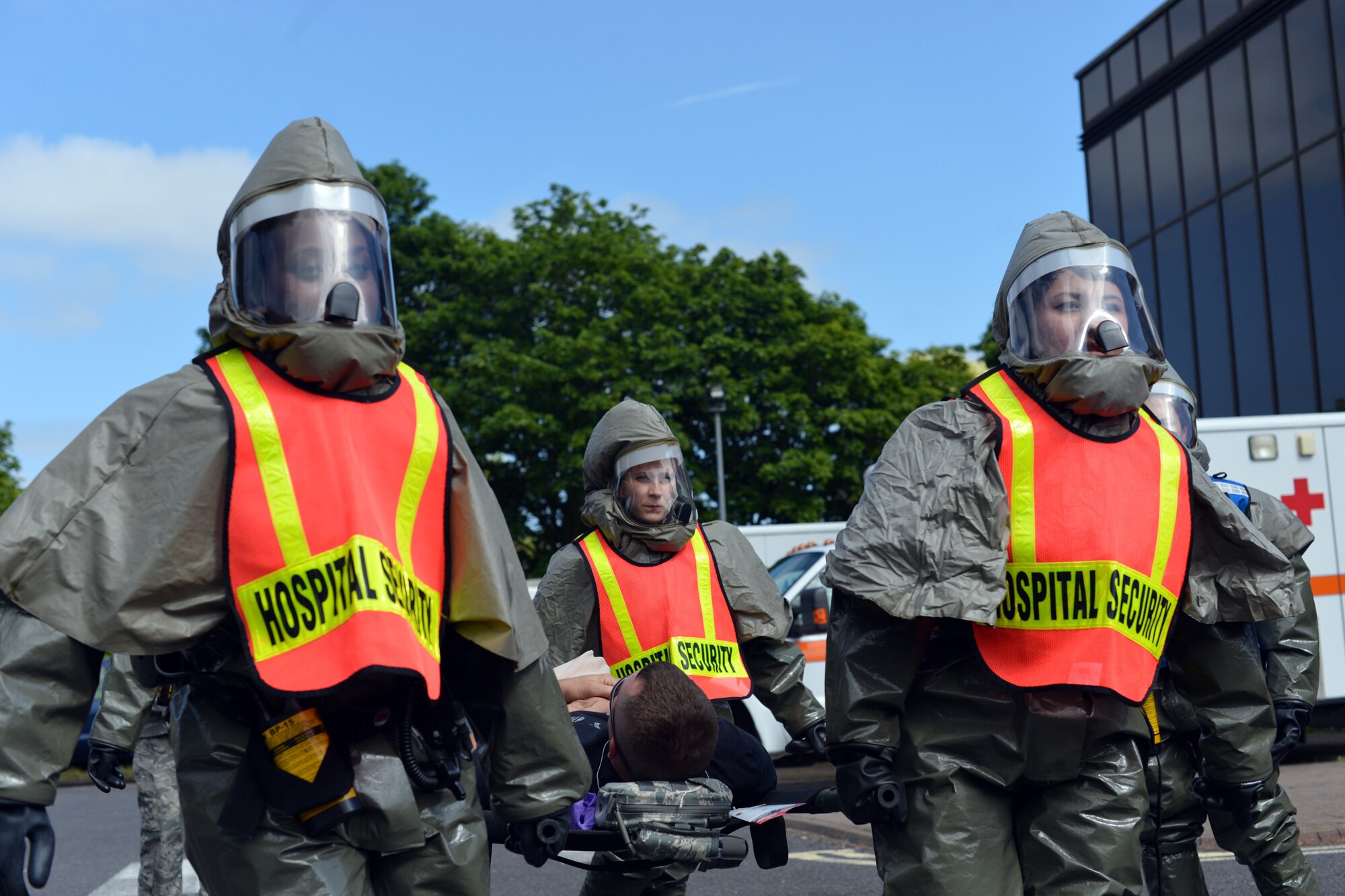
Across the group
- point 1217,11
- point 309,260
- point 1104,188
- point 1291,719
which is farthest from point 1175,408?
point 1104,188

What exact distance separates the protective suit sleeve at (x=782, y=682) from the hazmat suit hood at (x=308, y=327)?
112 inches

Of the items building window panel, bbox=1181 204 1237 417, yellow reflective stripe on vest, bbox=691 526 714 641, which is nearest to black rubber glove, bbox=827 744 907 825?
yellow reflective stripe on vest, bbox=691 526 714 641

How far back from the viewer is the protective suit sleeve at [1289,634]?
5.14m

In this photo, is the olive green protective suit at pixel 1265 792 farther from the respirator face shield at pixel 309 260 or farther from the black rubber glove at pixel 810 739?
the respirator face shield at pixel 309 260

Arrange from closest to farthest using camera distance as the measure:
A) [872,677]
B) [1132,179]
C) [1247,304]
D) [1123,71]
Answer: [872,677] → [1247,304] → [1132,179] → [1123,71]

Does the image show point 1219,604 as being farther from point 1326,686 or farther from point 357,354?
point 1326,686

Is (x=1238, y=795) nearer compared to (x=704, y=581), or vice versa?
(x=1238, y=795)

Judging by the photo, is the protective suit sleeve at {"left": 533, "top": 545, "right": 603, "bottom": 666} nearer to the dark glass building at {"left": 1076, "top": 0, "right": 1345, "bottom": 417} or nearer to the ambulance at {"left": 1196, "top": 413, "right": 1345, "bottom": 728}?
the ambulance at {"left": 1196, "top": 413, "right": 1345, "bottom": 728}

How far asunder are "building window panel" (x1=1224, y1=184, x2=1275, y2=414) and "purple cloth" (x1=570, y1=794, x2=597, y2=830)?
60.4 ft

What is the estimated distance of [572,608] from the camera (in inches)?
210

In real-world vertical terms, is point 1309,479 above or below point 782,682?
above

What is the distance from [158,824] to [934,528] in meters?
4.68

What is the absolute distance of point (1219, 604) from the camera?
143 inches

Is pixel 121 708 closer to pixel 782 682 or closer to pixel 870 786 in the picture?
pixel 782 682
